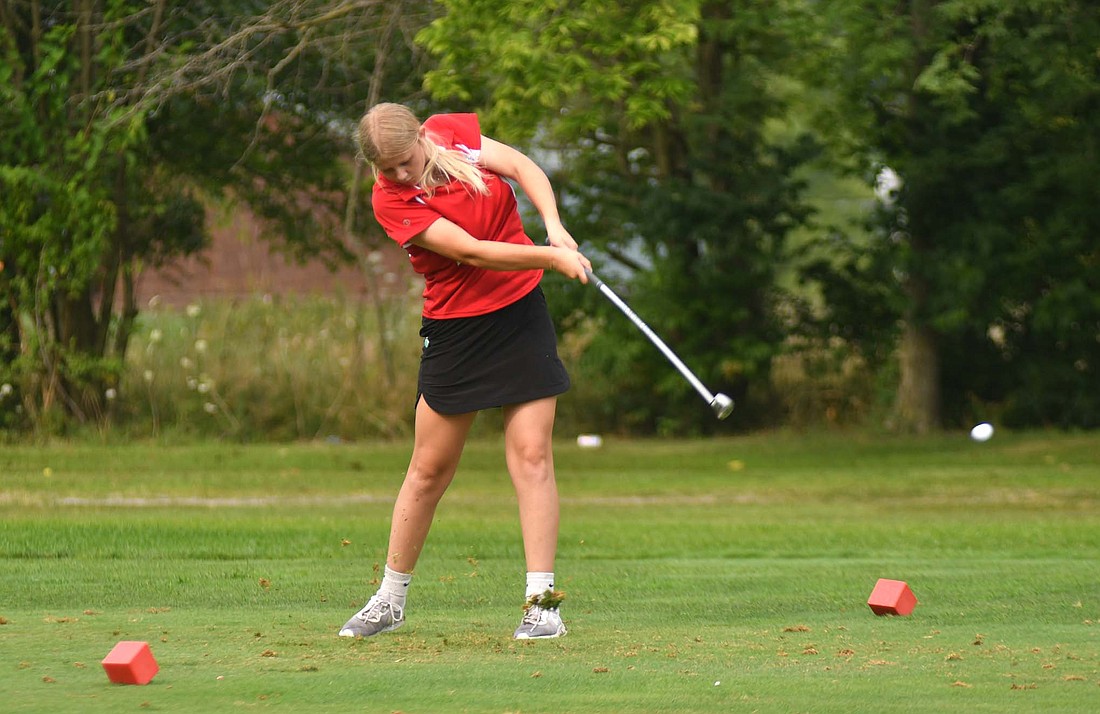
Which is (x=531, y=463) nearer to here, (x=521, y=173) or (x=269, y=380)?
(x=521, y=173)

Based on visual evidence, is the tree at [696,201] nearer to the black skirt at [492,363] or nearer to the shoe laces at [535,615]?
the black skirt at [492,363]

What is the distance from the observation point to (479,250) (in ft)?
18.5

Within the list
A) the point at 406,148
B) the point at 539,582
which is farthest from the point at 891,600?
the point at 406,148

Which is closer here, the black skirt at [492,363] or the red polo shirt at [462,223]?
the red polo shirt at [462,223]

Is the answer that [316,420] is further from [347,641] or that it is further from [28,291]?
[347,641]

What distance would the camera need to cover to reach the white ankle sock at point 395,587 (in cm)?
605

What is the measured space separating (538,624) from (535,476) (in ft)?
1.78

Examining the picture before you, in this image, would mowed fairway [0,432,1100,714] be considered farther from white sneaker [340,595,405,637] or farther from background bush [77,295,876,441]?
background bush [77,295,876,441]

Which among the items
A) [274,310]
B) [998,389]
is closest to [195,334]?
[274,310]

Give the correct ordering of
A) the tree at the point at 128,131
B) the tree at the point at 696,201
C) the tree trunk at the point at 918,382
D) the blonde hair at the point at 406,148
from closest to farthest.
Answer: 1. the blonde hair at the point at 406,148
2. the tree at the point at 128,131
3. the tree at the point at 696,201
4. the tree trunk at the point at 918,382

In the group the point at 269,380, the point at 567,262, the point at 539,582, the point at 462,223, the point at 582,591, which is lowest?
the point at 269,380

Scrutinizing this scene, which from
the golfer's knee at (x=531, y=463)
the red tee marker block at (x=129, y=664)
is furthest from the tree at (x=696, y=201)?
the red tee marker block at (x=129, y=664)

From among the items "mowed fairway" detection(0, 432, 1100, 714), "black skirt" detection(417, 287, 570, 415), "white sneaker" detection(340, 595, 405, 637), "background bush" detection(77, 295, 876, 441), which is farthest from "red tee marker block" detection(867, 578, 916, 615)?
"background bush" detection(77, 295, 876, 441)

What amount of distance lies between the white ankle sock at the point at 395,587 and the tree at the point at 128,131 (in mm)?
10332
